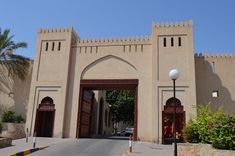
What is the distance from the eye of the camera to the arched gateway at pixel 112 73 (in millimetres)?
19250

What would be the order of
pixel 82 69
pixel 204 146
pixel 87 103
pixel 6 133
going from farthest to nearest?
pixel 87 103 < pixel 82 69 < pixel 6 133 < pixel 204 146

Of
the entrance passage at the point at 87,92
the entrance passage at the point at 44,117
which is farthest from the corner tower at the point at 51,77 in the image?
the entrance passage at the point at 87,92

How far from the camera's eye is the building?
1927 cm

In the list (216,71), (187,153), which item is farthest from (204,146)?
(216,71)

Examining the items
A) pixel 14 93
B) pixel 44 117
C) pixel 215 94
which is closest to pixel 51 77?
pixel 44 117

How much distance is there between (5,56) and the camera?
22.5m

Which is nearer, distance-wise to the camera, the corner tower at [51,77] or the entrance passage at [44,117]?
the corner tower at [51,77]

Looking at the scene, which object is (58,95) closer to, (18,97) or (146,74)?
(18,97)

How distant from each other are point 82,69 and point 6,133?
731 centimetres

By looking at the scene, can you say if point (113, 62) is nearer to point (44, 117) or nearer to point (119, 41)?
point (119, 41)

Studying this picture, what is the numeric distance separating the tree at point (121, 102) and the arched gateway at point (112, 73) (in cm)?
1645

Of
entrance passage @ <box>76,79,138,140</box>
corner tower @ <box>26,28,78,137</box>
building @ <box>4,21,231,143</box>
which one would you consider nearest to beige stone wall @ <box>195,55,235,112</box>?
building @ <box>4,21,231,143</box>

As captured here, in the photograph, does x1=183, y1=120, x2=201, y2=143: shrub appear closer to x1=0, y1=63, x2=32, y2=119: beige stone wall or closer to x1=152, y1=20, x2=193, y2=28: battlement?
x1=152, y1=20, x2=193, y2=28: battlement

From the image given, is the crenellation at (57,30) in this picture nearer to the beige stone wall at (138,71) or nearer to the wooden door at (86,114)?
the beige stone wall at (138,71)
